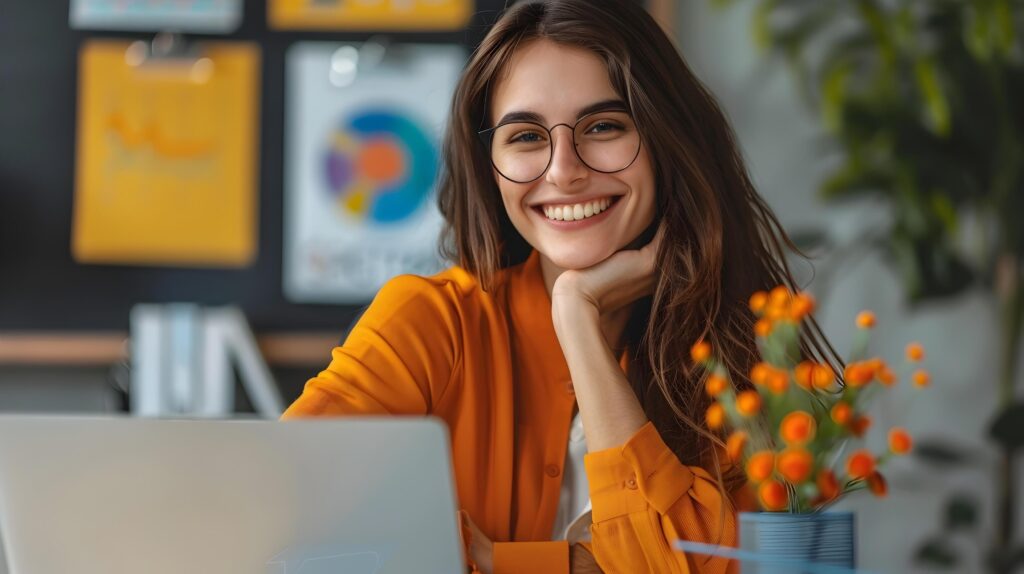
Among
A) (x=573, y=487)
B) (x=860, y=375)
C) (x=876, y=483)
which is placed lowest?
(x=573, y=487)

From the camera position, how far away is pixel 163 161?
2.99m

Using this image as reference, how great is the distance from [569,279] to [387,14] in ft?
5.55

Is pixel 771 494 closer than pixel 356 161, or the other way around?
pixel 771 494

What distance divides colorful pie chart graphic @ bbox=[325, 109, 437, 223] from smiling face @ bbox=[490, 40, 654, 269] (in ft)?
4.80

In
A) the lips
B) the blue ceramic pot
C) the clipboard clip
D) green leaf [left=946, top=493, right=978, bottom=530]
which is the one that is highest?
the clipboard clip

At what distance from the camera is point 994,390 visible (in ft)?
10.1


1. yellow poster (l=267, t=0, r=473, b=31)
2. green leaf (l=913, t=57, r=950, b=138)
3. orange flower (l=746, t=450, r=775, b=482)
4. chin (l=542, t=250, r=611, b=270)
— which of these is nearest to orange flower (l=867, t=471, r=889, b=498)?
orange flower (l=746, t=450, r=775, b=482)

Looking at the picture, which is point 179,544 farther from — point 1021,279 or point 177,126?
point 1021,279

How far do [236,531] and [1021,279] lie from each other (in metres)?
2.46

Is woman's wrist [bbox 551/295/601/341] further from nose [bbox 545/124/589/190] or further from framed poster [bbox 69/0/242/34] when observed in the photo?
framed poster [bbox 69/0/242/34]

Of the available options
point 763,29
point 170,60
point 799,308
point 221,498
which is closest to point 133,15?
point 170,60

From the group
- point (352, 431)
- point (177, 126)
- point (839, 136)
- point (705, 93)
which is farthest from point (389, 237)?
point (352, 431)

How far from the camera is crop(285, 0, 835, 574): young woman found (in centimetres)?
150

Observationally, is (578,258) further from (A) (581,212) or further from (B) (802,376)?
(B) (802,376)
